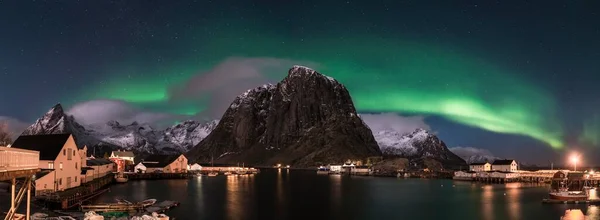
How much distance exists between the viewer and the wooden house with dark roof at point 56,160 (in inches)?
2714

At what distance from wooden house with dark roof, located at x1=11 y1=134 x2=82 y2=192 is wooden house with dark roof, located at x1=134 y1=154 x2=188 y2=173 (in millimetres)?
88337

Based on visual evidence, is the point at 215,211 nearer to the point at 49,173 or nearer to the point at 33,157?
the point at 49,173

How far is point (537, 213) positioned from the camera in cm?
6800

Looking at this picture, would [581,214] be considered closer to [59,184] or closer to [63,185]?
[59,184]

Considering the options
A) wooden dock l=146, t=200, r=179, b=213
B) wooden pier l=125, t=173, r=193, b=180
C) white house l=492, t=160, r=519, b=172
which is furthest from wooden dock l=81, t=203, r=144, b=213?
white house l=492, t=160, r=519, b=172

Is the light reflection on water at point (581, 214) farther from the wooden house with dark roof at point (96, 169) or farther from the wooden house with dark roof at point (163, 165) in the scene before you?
the wooden house with dark roof at point (163, 165)

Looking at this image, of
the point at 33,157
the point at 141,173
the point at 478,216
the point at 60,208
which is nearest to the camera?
the point at 33,157

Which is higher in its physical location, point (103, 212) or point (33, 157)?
point (33, 157)

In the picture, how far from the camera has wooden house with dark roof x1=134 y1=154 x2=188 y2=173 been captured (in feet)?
562

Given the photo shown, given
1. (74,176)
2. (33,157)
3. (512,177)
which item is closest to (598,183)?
(512,177)

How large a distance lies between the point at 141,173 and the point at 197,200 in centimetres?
8709

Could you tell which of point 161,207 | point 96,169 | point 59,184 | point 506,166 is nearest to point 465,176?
point 506,166

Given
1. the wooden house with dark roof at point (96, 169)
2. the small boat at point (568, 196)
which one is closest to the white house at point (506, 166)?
the small boat at point (568, 196)

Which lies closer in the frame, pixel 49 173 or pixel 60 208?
pixel 60 208
